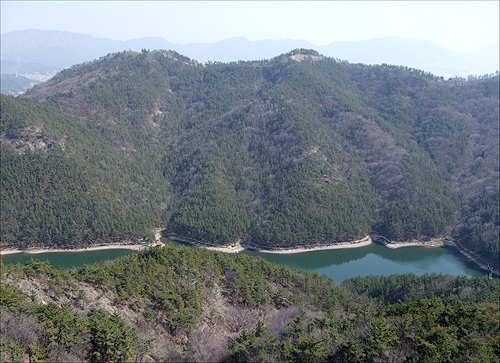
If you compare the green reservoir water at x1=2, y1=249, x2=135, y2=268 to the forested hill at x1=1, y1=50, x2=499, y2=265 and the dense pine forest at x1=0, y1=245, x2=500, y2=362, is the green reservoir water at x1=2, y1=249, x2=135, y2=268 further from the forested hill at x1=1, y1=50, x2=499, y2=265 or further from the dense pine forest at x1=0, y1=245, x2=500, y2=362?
the dense pine forest at x1=0, y1=245, x2=500, y2=362

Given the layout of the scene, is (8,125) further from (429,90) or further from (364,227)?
(429,90)

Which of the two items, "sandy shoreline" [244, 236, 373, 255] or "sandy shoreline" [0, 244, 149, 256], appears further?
"sandy shoreline" [244, 236, 373, 255]

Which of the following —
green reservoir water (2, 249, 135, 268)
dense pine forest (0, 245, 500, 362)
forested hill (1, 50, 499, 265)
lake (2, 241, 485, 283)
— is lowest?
green reservoir water (2, 249, 135, 268)

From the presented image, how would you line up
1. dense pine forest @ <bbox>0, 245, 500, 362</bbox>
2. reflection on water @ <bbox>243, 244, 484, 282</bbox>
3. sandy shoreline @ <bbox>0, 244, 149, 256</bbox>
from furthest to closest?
reflection on water @ <bbox>243, 244, 484, 282</bbox> → sandy shoreline @ <bbox>0, 244, 149, 256</bbox> → dense pine forest @ <bbox>0, 245, 500, 362</bbox>

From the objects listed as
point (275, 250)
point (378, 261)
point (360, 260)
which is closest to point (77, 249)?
point (275, 250)

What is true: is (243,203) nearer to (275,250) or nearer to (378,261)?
(275,250)

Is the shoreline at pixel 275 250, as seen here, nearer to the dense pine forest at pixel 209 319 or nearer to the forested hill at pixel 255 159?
the forested hill at pixel 255 159

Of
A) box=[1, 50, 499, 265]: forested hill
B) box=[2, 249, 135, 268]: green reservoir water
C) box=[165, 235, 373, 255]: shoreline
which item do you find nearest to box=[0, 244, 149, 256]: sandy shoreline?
box=[2, 249, 135, 268]: green reservoir water
